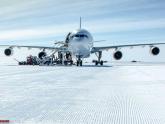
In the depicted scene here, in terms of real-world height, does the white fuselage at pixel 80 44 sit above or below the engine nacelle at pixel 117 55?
above

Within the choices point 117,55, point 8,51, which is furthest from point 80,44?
point 8,51

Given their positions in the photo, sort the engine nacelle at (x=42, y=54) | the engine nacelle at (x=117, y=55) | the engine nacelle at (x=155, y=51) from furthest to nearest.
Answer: the engine nacelle at (x=42, y=54)
the engine nacelle at (x=117, y=55)
the engine nacelle at (x=155, y=51)

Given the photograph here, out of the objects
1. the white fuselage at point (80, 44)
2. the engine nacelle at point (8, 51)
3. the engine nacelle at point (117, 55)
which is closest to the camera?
the white fuselage at point (80, 44)

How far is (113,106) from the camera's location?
6.40m

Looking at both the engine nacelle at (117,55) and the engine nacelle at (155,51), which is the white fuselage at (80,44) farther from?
the engine nacelle at (155,51)

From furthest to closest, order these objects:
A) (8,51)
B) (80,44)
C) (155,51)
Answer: (8,51) < (155,51) < (80,44)

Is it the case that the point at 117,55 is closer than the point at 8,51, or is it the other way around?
the point at 117,55

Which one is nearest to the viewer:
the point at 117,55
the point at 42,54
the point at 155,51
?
the point at 155,51

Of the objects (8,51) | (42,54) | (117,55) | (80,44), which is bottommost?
(117,55)

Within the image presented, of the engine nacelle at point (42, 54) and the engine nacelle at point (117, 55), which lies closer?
the engine nacelle at point (117, 55)

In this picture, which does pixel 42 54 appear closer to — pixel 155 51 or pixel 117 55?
pixel 117 55

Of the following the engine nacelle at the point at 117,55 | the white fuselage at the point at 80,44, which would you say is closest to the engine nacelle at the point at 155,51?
the engine nacelle at the point at 117,55

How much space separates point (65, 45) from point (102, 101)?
3469cm

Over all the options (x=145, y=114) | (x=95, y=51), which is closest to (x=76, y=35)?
(x=95, y=51)
